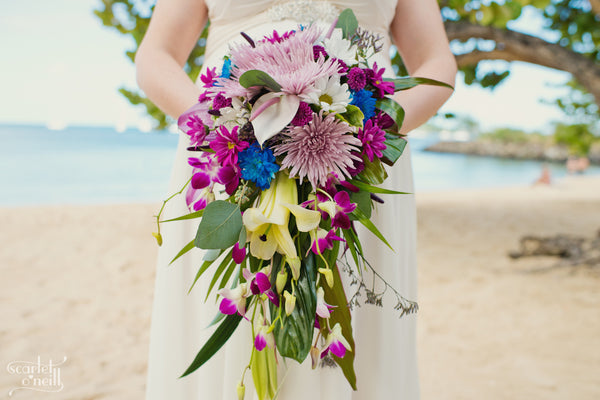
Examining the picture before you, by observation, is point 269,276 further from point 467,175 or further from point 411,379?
point 467,175

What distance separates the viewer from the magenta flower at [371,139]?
78 centimetres

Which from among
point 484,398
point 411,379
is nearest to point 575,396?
point 484,398

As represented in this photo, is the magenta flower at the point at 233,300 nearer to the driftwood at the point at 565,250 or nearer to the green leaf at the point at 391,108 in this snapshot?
the green leaf at the point at 391,108

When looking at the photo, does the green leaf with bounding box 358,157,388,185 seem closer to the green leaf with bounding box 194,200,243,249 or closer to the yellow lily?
the yellow lily

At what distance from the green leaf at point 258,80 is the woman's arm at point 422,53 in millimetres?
473

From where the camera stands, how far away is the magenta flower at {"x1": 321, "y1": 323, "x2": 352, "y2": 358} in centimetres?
77

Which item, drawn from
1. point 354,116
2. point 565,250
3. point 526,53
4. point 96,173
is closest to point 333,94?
point 354,116

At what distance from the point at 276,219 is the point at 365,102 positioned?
0.93 feet

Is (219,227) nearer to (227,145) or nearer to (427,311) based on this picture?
(227,145)

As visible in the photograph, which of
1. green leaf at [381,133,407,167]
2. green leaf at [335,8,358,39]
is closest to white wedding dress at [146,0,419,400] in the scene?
green leaf at [335,8,358,39]

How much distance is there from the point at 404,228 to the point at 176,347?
760 millimetres

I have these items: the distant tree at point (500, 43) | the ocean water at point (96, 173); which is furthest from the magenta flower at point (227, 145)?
the ocean water at point (96, 173)

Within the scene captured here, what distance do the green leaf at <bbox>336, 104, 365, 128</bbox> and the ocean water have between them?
362 inches

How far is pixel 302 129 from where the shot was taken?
747mm
